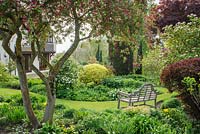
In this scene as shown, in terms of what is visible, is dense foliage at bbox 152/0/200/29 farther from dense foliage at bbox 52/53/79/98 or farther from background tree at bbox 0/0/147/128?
background tree at bbox 0/0/147/128

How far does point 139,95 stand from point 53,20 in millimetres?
5675

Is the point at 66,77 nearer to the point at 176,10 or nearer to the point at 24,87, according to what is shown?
the point at 176,10

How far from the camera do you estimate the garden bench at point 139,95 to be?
33.0 feet

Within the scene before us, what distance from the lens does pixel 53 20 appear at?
532 cm

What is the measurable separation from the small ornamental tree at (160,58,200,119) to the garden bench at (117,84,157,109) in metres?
2.96

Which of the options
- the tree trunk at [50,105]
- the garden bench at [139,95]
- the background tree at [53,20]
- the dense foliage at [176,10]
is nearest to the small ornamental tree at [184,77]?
the background tree at [53,20]

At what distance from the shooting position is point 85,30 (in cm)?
607

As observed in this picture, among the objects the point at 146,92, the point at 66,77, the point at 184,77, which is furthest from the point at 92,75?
the point at 184,77

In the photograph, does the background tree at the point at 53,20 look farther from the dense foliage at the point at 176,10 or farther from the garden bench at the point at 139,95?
the dense foliage at the point at 176,10

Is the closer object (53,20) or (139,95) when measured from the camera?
(53,20)

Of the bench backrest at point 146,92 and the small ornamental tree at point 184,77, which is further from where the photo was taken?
the bench backrest at point 146,92

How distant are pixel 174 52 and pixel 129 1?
436cm

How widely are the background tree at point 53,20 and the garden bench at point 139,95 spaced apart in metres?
4.34

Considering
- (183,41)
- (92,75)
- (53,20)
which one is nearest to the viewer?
(53,20)
